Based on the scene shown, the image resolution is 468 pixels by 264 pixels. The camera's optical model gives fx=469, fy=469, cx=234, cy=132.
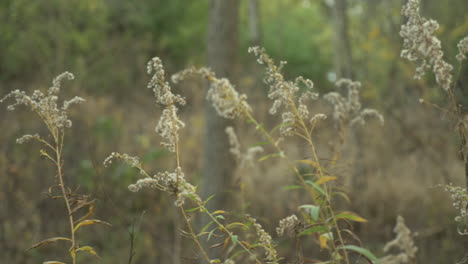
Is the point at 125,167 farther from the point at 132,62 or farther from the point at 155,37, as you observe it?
the point at 155,37

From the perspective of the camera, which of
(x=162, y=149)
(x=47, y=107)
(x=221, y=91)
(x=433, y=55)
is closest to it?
(x=221, y=91)

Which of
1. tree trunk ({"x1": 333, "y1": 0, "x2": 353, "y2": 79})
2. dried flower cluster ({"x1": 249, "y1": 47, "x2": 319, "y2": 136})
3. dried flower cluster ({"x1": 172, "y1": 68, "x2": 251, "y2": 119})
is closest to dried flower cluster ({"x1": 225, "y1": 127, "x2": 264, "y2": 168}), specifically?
dried flower cluster ({"x1": 249, "y1": 47, "x2": 319, "y2": 136})

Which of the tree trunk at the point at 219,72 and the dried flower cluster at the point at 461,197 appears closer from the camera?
the dried flower cluster at the point at 461,197

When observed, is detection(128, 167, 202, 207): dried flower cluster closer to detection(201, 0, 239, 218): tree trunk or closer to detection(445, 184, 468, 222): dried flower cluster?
detection(445, 184, 468, 222): dried flower cluster

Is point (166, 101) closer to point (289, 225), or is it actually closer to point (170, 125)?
point (170, 125)

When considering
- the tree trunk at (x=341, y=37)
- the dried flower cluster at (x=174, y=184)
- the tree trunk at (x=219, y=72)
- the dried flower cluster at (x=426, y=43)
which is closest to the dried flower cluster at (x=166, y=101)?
the dried flower cluster at (x=174, y=184)

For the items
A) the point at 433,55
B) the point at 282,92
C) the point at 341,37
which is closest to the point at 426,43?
the point at 433,55

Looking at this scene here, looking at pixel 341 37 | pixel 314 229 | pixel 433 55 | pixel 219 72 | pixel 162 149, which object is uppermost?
pixel 341 37

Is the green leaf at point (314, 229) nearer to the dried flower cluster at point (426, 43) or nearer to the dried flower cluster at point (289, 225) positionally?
the dried flower cluster at point (289, 225)

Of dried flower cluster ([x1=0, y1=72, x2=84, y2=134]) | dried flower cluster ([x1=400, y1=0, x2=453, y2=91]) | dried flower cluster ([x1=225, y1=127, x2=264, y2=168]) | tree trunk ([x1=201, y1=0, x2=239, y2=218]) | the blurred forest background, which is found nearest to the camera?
dried flower cluster ([x1=400, y1=0, x2=453, y2=91])

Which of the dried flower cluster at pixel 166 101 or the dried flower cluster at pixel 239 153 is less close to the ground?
the dried flower cluster at pixel 239 153

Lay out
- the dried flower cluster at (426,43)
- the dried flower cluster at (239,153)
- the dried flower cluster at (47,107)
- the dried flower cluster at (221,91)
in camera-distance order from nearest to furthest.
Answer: the dried flower cluster at (221,91), the dried flower cluster at (426,43), the dried flower cluster at (47,107), the dried flower cluster at (239,153)

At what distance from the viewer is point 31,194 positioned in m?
6.93

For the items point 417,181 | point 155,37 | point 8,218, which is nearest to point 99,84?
point 155,37
